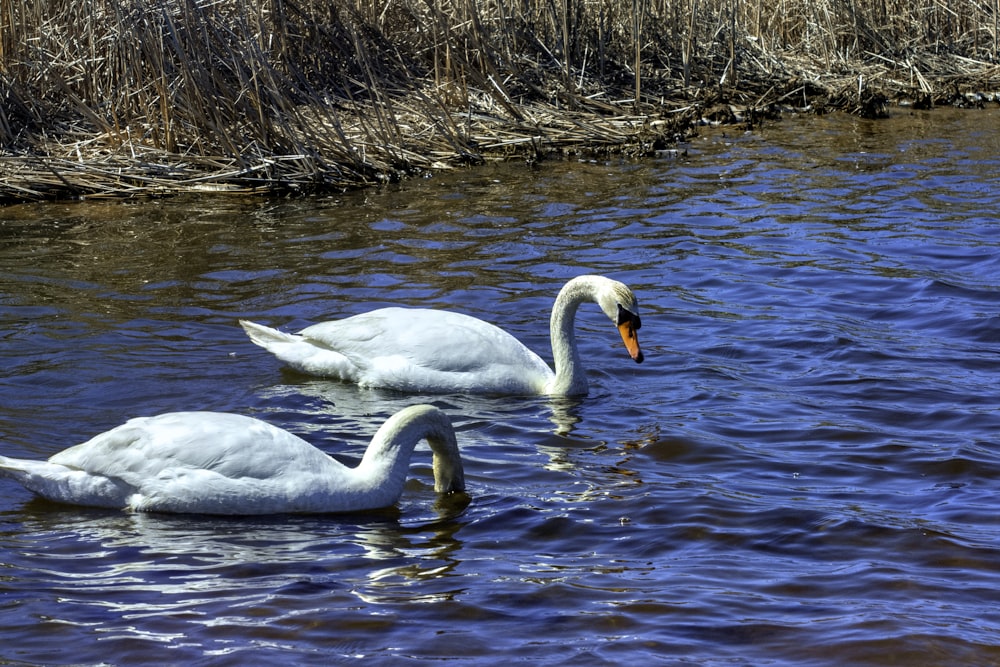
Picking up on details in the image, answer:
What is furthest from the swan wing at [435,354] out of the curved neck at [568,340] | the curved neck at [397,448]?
the curved neck at [397,448]

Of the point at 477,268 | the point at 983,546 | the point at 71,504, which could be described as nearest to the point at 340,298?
the point at 477,268

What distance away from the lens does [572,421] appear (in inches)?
279

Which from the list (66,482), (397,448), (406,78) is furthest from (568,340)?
(406,78)

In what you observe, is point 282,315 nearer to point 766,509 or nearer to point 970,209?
point 766,509

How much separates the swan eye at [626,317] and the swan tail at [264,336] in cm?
194

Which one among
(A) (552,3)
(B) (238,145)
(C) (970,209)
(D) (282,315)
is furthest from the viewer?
(A) (552,3)

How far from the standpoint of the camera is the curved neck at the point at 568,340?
297 inches

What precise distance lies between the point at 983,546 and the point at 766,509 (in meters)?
0.88

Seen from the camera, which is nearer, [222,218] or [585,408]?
[585,408]

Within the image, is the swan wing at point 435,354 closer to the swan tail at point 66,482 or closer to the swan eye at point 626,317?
the swan eye at point 626,317

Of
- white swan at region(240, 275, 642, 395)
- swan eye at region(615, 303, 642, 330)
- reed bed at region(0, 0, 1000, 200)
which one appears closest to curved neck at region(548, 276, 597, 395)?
white swan at region(240, 275, 642, 395)

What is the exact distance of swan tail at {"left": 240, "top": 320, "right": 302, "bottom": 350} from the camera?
7.80 meters

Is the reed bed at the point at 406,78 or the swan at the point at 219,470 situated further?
the reed bed at the point at 406,78

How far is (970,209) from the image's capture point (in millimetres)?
11625
